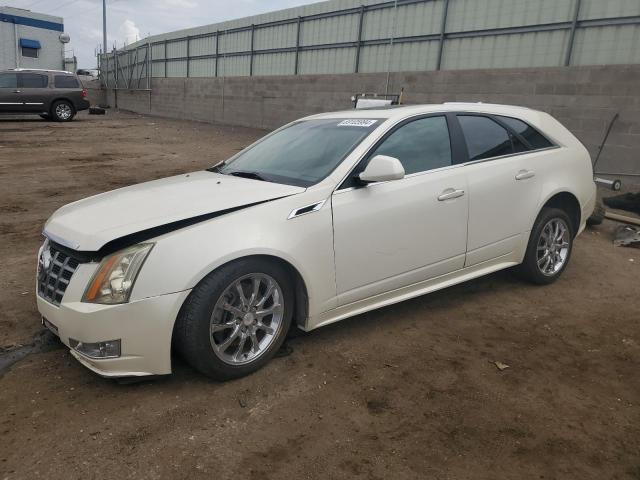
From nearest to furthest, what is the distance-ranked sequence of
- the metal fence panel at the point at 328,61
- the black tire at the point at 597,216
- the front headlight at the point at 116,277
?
the front headlight at the point at 116,277, the black tire at the point at 597,216, the metal fence panel at the point at 328,61

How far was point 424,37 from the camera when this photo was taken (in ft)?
43.8

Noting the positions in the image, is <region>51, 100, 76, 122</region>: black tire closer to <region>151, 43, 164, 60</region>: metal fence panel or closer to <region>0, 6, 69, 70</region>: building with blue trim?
<region>151, 43, 164, 60</region>: metal fence panel

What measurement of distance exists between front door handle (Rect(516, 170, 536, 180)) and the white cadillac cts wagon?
20 mm

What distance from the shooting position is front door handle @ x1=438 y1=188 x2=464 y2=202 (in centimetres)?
372

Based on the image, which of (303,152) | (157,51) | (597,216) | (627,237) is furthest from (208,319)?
(157,51)

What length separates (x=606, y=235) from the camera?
661cm

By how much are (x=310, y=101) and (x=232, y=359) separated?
612 inches

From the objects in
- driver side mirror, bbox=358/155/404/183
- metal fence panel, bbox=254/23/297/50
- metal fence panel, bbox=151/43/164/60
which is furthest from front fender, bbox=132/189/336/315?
metal fence panel, bbox=151/43/164/60

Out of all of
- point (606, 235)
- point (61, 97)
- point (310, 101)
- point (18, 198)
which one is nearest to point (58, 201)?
point (18, 198)

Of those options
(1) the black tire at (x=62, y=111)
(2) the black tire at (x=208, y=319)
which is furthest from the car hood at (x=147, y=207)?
(1) the black tire at (x=62, y=111)

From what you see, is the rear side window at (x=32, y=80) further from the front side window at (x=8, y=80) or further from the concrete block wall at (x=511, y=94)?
the concrete block wall at (x=511, y=94)

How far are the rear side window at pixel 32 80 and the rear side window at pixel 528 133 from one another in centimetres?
2058

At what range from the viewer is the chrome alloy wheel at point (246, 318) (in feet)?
9.58

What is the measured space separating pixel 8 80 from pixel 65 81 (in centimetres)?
201
